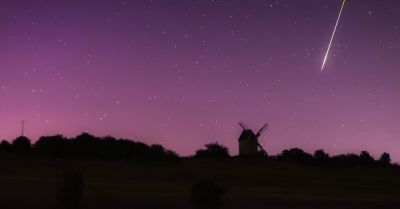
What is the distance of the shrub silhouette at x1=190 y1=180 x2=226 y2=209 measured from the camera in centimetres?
2492

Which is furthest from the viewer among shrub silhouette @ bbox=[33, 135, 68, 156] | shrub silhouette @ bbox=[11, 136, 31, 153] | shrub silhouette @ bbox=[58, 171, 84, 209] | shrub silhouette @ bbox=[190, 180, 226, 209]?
shrub silhouette @ bbox=[11, 136, 31, 153]

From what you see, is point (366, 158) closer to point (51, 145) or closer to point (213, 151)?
point (213, 151)

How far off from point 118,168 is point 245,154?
44.0 m

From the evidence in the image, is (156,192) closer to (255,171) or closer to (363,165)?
(255,171)

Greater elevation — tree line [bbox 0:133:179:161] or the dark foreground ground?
tree line [bbox 0:133:179:161]

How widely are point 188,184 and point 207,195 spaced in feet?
79.2

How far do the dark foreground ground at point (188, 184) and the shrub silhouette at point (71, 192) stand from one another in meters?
0.75

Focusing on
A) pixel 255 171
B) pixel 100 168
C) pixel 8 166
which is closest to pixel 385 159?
pixel 255 171

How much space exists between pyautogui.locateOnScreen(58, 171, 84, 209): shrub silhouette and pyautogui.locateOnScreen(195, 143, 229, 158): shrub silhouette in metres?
67.9

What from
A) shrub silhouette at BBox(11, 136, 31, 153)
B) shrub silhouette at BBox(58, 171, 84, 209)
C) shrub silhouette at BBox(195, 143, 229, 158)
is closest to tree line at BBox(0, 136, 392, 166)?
shrub silhouette at BBox(11, 136, 31, 153)

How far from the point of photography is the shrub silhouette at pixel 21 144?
71562mm

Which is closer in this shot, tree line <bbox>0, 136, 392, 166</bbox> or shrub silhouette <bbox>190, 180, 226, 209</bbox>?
shrub silhouette <bbox>190, 180, 226, 209</bbox>

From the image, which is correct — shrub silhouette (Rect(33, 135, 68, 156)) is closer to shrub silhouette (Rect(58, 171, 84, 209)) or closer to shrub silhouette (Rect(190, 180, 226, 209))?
shrub silhouette (Rect(58, 171, 84, 209))

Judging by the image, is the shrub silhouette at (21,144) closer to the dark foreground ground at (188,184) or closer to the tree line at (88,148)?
the tree line at (88,148)
